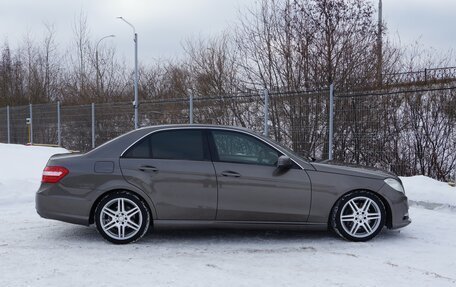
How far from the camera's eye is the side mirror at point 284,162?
18.0ft

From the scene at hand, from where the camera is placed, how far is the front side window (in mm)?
5605

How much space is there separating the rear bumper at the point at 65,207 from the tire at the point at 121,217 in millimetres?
151

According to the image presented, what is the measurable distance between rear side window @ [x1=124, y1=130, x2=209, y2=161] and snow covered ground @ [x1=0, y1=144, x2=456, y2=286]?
1052 mm

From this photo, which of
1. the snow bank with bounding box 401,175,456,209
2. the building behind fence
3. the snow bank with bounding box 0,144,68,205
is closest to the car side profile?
the snow bank with bounding box 401,175,456,209

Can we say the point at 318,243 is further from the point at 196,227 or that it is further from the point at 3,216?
the point at 3,216

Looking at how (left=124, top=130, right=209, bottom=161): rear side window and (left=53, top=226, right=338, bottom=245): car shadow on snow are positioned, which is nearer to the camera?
(left=124, top=130, right=209, bottom=161): rear side window

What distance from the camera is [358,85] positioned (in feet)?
40.2

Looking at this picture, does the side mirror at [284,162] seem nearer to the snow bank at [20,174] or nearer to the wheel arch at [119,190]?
the wheel arch at [119,190]

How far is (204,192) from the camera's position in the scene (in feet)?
18.0

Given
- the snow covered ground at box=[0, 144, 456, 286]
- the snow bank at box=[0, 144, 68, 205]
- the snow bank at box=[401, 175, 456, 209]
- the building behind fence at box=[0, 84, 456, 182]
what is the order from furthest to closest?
the building behind fence at box=[0, 84, 456, 182], the snow bank at box=[0, 144, 68, 205], the snow bank at box=[401, 175, 456, 209], the snow covered ground at box=[0, 144, 456, 286]

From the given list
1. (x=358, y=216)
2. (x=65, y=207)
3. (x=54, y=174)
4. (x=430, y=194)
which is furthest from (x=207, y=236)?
(x=430, y=194)

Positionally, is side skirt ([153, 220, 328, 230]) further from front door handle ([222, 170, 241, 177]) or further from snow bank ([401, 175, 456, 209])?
snow bank ([401, 175, 456, 209])

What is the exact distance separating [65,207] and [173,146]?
146 cm

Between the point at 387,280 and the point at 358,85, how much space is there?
8653 millimetres
